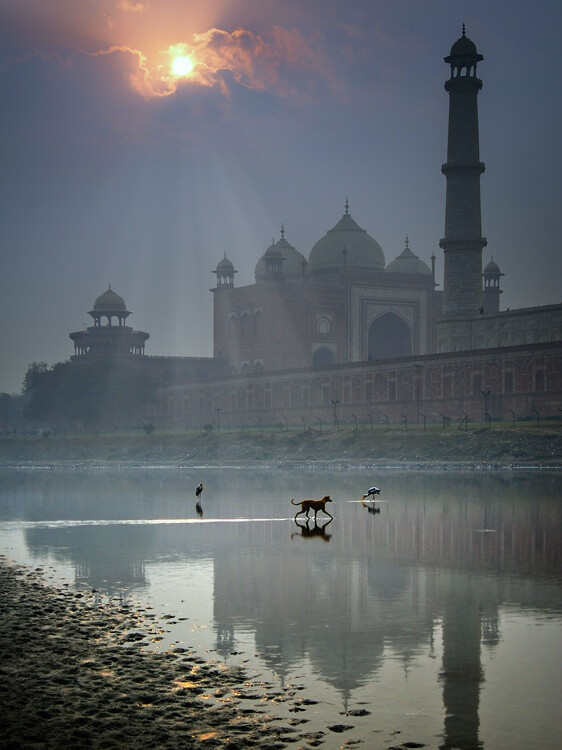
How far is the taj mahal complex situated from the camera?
195 ft

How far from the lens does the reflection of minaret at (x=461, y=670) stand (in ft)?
26.2

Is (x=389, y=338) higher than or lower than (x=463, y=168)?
lower

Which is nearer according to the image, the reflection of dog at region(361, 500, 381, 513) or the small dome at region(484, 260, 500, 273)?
the reflection of dog at region(361, 500, 381, 513)

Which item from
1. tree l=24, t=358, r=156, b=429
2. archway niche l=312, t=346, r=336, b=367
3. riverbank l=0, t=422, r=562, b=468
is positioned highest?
archway niche l=312, t=346, r=336, b=367

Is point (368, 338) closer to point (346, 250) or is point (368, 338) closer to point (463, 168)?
point (346, 250)

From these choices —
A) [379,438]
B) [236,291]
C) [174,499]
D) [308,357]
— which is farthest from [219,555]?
[236,291]

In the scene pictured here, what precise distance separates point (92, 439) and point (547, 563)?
6236 centimetres

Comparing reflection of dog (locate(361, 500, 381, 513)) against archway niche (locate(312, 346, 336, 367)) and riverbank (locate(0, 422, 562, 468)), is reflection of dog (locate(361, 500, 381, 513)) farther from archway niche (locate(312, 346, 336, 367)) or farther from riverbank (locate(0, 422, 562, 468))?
archway niche (locate(312, 346, 336, 367))

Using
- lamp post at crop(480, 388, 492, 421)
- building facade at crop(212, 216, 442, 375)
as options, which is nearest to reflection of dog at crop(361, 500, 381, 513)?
lamp post at crop(480, 388, 492, 421)

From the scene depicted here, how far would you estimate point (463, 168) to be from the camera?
6056cm

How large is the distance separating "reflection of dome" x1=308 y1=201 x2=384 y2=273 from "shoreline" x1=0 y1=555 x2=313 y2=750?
78176 millimetres

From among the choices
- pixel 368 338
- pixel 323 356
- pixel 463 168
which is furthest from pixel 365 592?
pixel 368 338

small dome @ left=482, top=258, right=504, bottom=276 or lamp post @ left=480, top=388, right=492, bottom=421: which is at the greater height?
small dome @ left=482, top=258, right=504, bottom=276

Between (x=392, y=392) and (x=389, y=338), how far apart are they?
83.6 ft
